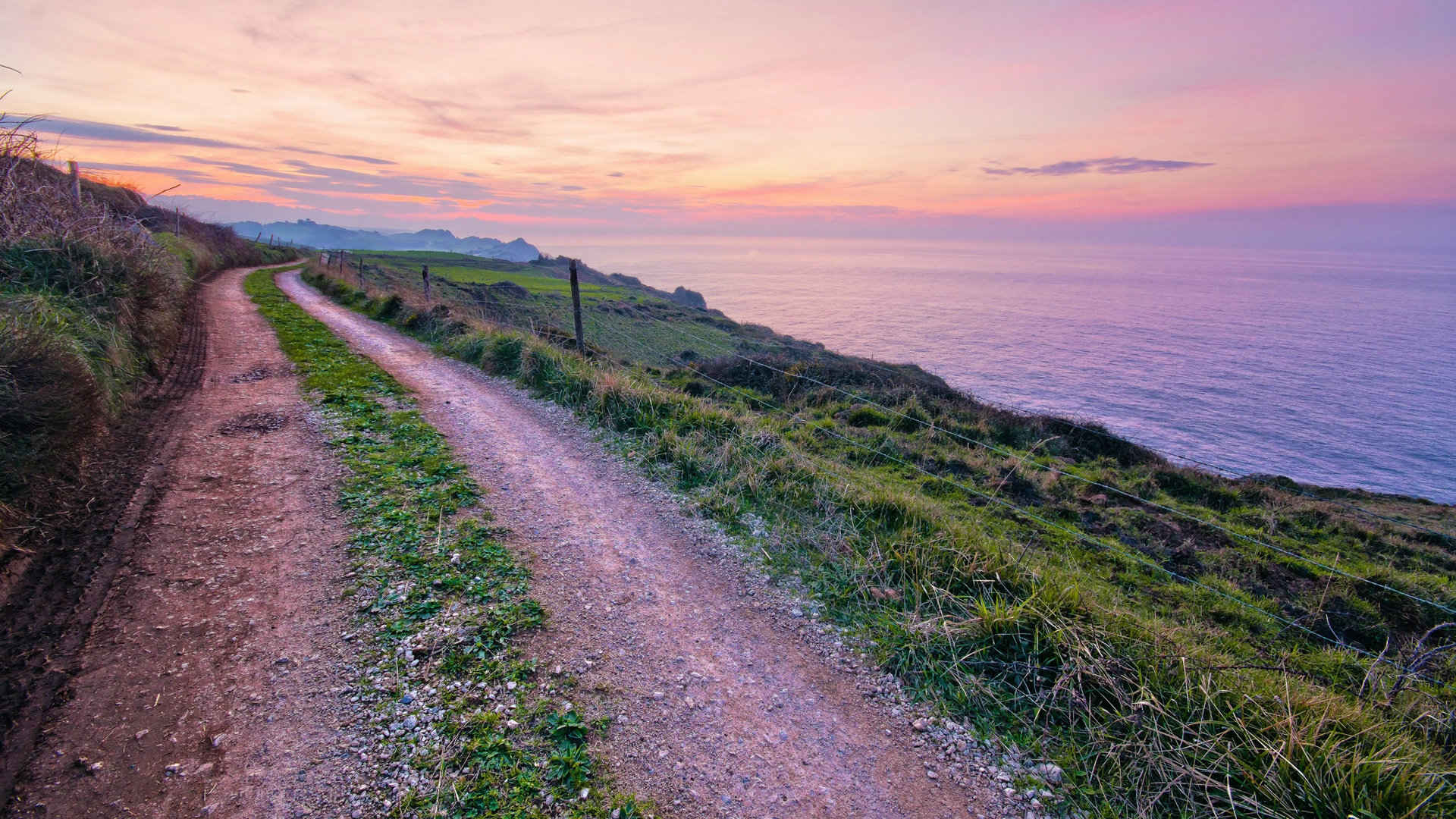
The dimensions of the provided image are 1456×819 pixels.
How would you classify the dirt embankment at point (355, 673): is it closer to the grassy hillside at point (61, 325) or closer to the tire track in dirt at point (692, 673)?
the tire track in dirt at point (692, 673)

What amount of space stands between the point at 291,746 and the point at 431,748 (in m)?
0.87

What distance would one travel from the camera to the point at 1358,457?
20.7m

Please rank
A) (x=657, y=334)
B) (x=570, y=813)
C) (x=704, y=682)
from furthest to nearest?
(x=657, y=334)
(x=704, y=682)
(x=570, y=813)

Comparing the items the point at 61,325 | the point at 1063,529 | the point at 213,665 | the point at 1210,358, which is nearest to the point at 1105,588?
the point at 1063,529

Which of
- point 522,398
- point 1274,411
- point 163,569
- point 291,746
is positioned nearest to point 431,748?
point 291,746

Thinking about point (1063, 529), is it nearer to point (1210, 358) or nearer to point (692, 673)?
point (692, 673)

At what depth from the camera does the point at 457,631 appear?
4602mm

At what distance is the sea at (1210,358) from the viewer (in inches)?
854

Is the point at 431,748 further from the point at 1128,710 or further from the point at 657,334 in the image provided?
the point at 657,334

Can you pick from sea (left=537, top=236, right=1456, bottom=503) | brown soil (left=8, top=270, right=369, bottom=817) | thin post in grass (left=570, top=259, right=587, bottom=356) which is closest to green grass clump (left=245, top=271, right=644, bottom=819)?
brown soil (left=8, top=270, right=369, bottom=817)

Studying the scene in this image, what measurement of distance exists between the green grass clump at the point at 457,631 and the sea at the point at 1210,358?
11178 millimetres

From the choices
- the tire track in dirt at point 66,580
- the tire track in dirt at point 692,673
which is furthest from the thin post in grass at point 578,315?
the tire track in dirt at point 66,580

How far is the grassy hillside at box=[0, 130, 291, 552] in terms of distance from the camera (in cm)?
560

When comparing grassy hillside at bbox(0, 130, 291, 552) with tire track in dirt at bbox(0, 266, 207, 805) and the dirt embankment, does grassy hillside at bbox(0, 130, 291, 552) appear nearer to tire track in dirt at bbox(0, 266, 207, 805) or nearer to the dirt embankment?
tire track in dirt at bbox(0, 266, 207, 805)
